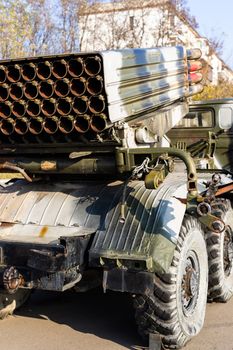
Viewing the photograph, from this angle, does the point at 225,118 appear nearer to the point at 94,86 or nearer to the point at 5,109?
the point at 94,86

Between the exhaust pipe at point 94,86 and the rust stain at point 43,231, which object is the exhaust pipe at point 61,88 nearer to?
the exhaust pipe at point 94,86

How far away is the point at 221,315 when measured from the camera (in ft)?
18.4

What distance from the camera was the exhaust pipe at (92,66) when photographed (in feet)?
14.1

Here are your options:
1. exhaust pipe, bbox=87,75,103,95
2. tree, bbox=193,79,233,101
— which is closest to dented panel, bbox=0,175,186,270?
exhaust pipe, bbox=87,75,103,95

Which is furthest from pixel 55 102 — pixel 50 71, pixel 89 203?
pixel 89 203

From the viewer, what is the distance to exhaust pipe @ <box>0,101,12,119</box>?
4660 millimetres

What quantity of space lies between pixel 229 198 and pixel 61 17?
72.6ft

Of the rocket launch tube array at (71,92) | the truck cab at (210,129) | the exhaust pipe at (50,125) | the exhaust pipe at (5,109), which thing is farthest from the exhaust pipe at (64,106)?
the truck cab at (210,129)

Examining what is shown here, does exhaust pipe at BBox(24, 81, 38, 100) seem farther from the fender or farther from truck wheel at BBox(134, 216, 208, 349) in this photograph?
truck wheel at BBox(134, 216, 208, 349)

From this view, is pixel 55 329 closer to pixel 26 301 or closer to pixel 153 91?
pixel 26 301

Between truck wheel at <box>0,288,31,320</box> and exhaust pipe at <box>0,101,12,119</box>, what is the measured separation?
1838mm

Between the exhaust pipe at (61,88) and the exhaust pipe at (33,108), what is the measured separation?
191 mm

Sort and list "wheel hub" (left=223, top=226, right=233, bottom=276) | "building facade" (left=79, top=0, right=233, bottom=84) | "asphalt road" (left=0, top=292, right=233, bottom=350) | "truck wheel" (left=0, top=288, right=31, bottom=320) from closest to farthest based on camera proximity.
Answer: "asphalt road" (left=0, top=292, right=233, bottom=350) < "truck wheel" (left=0, top=288, right=31, bottom=320) < "wheel hub" (left=223, top=226, right=233, bottom=276) < "building facade" (left=79, top=0, right=233, bottom=84)

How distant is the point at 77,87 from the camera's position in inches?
174
